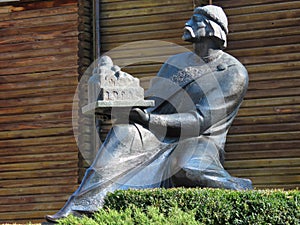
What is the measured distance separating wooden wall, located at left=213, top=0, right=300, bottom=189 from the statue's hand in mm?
6496

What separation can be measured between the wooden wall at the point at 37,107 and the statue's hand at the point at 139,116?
7.43 meters

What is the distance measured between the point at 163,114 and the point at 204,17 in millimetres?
1058

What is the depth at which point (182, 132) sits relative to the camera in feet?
31.2

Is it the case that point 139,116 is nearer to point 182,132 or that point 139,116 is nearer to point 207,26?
point 182,132

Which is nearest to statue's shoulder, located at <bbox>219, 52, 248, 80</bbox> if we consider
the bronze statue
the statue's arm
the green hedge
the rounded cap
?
the bronze statue

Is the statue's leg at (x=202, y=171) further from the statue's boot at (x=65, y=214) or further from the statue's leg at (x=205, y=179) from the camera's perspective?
the statue's boot at (x=65, y=214)

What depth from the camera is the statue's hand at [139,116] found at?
9.17 metres

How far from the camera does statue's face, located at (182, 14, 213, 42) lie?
984cm

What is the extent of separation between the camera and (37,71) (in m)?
17.3

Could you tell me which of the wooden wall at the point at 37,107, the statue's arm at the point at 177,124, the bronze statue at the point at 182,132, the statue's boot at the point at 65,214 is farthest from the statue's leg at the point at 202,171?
the wooden wall at the point at 37,107

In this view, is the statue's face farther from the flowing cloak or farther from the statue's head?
the flowing cloak

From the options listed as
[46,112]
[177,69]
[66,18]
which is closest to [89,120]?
[46,112]

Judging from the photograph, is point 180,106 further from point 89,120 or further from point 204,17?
point 89,120

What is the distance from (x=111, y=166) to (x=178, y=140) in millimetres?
773
